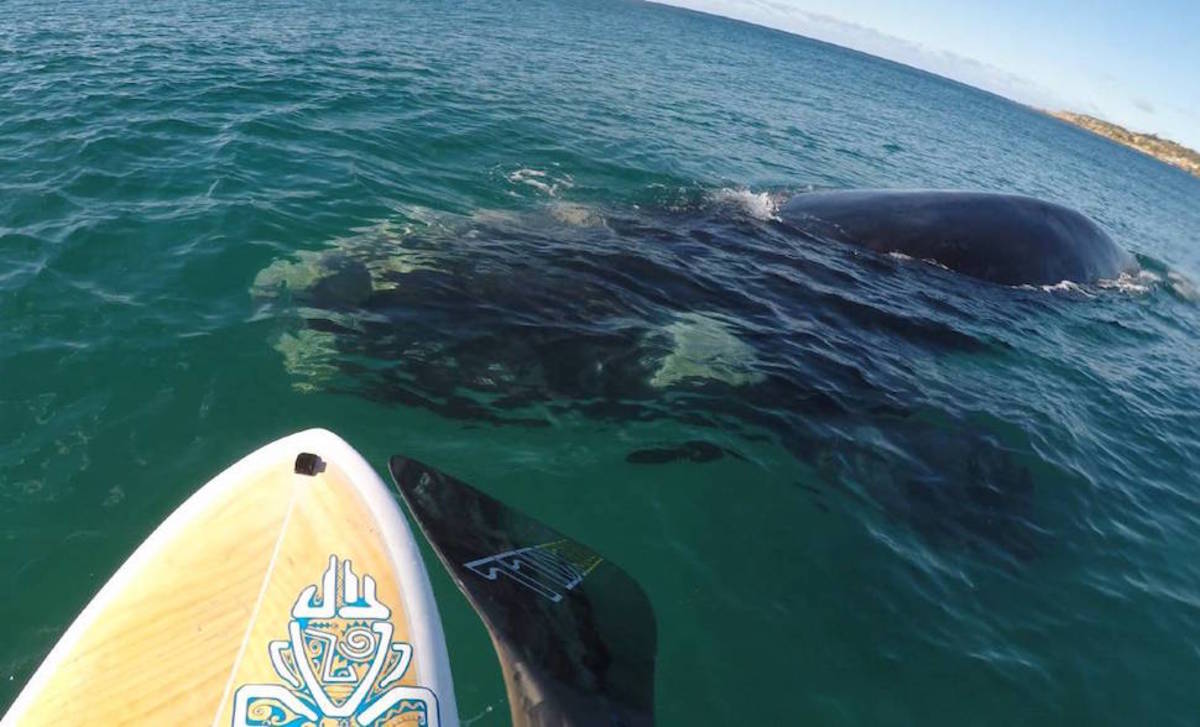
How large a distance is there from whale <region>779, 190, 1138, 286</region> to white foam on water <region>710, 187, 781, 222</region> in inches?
44.2

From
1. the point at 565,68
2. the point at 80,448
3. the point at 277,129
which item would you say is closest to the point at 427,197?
the point at 277,129

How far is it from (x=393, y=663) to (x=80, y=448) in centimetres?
550

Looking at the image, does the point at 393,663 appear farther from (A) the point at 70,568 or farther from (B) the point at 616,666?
(A) the point at 70,568

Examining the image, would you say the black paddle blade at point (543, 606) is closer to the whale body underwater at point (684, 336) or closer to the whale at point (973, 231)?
the whale body underwater at point (684, 336)

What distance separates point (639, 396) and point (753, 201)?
39.5 feet

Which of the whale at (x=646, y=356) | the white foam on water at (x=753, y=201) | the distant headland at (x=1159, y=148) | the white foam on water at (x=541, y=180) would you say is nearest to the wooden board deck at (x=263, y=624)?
the whale at (x=646, y=356)

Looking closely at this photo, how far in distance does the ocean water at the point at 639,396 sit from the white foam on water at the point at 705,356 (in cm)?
7

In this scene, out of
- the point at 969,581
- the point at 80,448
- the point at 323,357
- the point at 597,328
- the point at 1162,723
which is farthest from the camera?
the point at 597,328

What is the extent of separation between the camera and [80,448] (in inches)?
314

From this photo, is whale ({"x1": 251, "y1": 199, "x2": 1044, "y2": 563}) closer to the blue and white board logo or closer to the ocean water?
the ocean water

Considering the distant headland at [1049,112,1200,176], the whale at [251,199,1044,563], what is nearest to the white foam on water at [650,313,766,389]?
the whale at [251,199,1044,563]

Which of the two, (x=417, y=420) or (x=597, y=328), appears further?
(x=597, y=328)

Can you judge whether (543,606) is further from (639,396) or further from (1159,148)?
(1159,148)

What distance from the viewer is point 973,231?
52.1 ft
